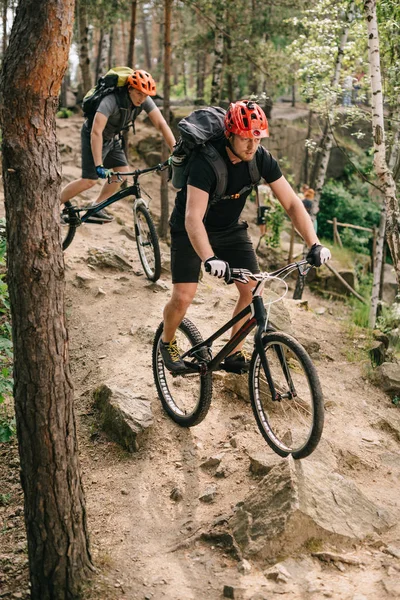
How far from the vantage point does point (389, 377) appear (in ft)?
24.6

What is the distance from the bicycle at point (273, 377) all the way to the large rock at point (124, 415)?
0.31m

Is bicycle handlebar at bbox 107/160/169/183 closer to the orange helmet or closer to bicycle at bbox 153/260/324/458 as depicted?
the orange helmet

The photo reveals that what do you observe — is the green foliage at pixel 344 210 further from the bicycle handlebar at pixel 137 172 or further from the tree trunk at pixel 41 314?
the tree trunk at pixel 41 314

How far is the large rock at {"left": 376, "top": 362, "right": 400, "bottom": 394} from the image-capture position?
7.44 meters

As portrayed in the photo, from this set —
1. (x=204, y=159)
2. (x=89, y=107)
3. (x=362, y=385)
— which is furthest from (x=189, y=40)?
(x=204, y=159)

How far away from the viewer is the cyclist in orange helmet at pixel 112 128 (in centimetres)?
716

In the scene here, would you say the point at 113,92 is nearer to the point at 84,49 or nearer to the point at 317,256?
the point at 317,256

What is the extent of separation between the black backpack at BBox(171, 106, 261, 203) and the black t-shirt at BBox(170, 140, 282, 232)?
0.04 metres

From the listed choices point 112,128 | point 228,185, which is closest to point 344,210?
point 112,128

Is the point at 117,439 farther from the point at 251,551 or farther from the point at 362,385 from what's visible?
the point at 362,385

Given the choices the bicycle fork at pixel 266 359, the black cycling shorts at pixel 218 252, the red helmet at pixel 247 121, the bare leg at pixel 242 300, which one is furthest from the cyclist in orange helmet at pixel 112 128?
the bicycle fork at pixel 266 359

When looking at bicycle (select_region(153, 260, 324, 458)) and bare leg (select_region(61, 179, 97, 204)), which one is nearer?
bicycle (select_region(153, 260, 324, 458))

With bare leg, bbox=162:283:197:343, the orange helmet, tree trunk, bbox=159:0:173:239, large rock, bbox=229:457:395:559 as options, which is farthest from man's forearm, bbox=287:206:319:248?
tree trunk, bbox=159:0:173:239

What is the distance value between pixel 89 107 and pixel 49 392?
474cm
